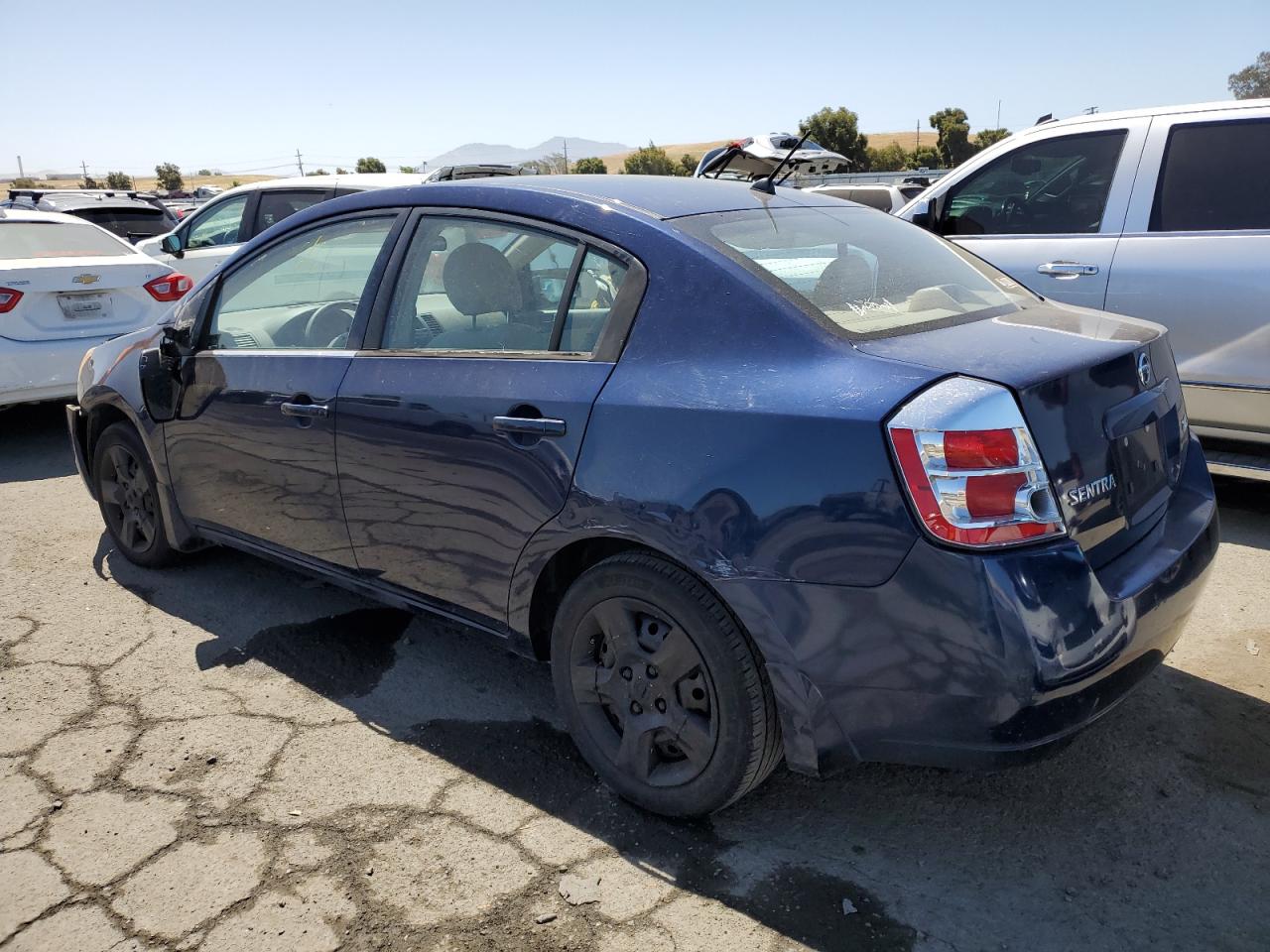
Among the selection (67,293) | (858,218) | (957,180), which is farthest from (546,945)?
(67,293)

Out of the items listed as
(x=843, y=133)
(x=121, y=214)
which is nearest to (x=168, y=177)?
(x=843, y=133)

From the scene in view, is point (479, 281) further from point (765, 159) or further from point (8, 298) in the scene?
point (8, 298)

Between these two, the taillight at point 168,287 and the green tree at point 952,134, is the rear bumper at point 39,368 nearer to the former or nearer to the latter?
the taillight at point 168,287

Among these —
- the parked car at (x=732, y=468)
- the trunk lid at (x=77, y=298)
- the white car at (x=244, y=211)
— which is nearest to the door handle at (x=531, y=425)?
the parked car at (x=732, y=468)

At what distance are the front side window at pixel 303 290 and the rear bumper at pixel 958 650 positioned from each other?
1.87 meters

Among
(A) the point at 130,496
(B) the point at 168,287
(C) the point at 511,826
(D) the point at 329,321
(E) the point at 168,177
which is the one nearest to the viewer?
(C) the point at 511,826

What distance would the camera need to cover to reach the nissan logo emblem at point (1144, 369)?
8.65ft

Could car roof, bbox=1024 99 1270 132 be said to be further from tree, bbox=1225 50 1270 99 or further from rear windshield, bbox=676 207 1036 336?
tree, bbox=1225 50 1270 99

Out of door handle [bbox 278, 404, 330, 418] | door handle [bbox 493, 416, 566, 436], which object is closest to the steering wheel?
door handle [bbox 278, 404, 330, 418]

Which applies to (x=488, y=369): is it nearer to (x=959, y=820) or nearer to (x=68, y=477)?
(x=959, y=820)

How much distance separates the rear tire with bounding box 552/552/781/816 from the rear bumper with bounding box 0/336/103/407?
17.5 ft

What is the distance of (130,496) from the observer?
454 cm

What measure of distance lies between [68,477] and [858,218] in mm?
5300

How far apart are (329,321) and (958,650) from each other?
2.44 meters
